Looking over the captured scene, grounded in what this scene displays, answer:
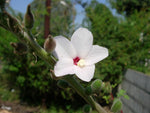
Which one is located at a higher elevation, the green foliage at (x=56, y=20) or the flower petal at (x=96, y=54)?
the green foliage at (x=56, y=20)

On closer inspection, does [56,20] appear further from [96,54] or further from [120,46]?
[96,54]

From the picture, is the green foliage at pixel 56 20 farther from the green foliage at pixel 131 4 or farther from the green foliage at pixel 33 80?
the green foliage at pixel 131 4

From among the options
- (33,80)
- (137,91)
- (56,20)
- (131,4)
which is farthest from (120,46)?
(131,4)

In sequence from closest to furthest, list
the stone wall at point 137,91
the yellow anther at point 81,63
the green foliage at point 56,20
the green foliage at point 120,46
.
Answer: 1. the yellow anther at point 81,63
2. the stone wall at point 137,91
3. the green foliage at point 56,20
4. the green foliage at point 120,46

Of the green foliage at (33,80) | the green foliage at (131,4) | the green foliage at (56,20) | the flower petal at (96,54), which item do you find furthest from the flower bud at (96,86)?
the green foliage at (131,4)

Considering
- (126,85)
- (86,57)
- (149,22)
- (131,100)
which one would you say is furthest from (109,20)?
(86,57)

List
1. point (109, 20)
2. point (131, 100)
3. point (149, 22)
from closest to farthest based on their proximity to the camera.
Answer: point (131, 100) < point (109, 20) < point (149, 22)

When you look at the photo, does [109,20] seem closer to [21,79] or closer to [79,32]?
[21,79]
